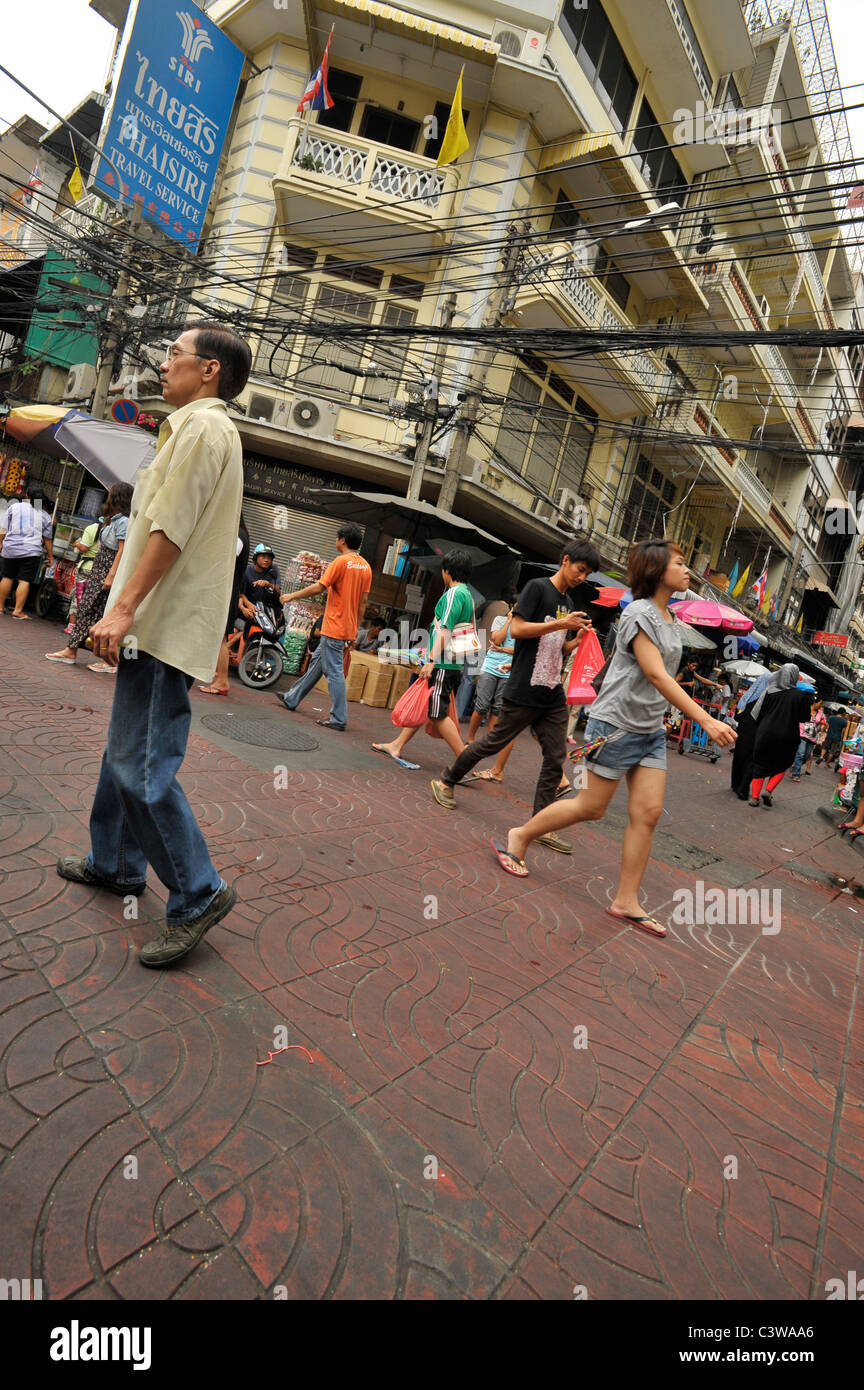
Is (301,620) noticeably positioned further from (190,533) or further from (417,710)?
(190,533)

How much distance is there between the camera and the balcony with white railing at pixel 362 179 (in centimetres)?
1323

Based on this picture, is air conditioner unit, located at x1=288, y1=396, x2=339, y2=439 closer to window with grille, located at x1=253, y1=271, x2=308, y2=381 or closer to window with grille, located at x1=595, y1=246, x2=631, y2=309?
window with grille, located at x1=253, y1=271, x2=308, y2=381

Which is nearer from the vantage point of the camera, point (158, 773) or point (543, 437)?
point (158, 773)

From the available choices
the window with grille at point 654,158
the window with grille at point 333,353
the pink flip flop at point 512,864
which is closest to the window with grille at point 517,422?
the window with grille at point 333,353

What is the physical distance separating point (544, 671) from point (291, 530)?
37.0 ft

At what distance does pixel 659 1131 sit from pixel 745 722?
927 cm

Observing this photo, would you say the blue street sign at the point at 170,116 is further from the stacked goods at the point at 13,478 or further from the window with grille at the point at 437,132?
the stacked goods at the point at 13,478

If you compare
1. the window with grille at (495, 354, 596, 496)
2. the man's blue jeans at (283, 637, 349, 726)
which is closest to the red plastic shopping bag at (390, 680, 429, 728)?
the man's blue jeans at (283, 637, 349, 726)

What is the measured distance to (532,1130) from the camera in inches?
74.7

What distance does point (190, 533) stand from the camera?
6.75 feet

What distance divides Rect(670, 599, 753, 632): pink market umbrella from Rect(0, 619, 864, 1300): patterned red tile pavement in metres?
9.94

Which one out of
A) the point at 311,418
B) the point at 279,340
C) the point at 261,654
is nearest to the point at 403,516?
the point at 261,654
